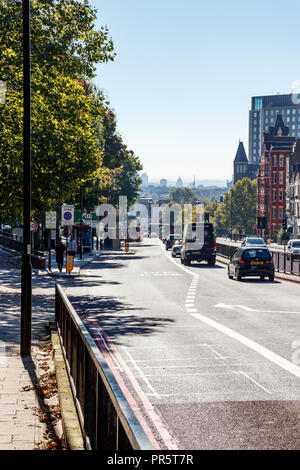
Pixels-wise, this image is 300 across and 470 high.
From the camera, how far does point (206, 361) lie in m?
11.7

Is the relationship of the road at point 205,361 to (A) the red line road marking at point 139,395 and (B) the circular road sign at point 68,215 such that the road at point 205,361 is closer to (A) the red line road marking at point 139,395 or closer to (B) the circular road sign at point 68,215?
(A) the red line road marking at point 139,395

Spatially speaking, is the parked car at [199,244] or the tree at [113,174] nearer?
the parked car at [199,244]

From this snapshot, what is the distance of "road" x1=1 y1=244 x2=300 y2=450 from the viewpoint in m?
7.54

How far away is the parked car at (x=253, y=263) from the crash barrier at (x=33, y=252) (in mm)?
12797

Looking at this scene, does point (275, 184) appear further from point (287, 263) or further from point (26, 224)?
point (26, 224)

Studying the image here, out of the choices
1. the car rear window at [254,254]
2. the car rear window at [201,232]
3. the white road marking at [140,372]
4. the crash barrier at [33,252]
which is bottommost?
the crash barrier at [33,252]

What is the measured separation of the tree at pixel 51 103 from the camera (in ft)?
78.8

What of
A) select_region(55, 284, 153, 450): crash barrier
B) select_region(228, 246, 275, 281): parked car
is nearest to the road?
select_region(55, 284, 153, 450): crash barrier

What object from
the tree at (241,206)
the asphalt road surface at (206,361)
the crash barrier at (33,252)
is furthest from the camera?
the tree at (241,206)

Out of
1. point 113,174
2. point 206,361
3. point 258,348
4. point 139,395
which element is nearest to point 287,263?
point 258,348

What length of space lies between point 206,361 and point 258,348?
167 cm

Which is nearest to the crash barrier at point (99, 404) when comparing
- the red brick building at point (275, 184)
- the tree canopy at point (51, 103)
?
the tree canopy at point (51, 103)

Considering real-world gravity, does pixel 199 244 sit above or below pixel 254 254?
below
